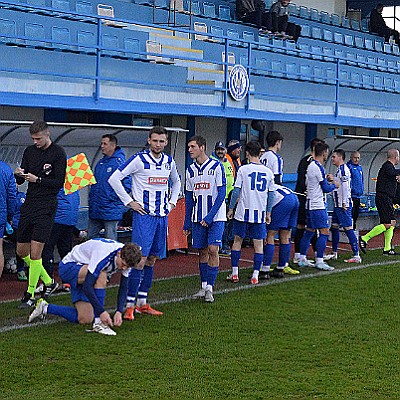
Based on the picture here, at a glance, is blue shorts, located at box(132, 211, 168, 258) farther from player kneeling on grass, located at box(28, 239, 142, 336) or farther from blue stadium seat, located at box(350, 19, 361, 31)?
blue stadium seat, located at box(350, 19, 361, 31)

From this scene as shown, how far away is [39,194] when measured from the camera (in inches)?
357

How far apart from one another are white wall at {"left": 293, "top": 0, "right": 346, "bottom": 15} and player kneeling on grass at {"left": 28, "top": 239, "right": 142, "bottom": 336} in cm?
2168

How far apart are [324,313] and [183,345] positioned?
221 cm

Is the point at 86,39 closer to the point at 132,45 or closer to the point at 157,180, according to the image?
the point at 132,45

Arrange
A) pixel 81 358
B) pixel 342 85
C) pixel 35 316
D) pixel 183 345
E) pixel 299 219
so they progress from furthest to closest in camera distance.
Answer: pixel 342 85
pixel 299 219
pixel 35 316
pixel 183 345
pixel 81 358

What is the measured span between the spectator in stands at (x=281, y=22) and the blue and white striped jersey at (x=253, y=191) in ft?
Result: 37.0

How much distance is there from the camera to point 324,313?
30.9 ft

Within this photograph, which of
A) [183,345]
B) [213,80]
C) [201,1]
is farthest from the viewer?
[201,1]

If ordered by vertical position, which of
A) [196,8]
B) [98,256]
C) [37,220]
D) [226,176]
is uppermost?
[196,8]

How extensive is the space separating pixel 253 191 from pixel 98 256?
140 inches

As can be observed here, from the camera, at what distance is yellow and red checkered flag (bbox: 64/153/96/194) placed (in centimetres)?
1061

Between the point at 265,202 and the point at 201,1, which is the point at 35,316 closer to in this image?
the point at 265,202

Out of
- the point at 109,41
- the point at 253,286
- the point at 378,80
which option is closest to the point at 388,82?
the point at 378,80

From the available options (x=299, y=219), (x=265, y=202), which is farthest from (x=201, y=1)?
(x=265, y=202)
